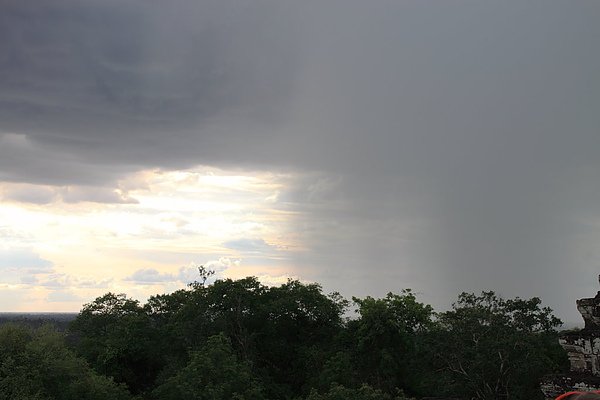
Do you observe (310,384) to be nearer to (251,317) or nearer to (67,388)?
(251,317)

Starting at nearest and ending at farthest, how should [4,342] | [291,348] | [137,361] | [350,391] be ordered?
[350,391]
[4,342]
[291,348]
[137,361]

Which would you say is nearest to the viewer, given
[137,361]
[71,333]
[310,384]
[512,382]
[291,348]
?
[512,382]

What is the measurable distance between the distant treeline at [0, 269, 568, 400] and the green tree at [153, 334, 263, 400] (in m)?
0.09

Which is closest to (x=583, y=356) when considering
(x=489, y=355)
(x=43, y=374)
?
(x=489, y=355)

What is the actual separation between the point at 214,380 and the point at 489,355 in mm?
17965

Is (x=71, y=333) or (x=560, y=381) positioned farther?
(x=71, y=333)

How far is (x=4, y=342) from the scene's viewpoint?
41.2 m

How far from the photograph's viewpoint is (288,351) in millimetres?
50469

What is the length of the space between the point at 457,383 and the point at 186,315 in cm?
2469

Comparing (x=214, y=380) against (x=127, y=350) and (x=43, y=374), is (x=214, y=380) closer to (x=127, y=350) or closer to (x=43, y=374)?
(x=43, y=374)

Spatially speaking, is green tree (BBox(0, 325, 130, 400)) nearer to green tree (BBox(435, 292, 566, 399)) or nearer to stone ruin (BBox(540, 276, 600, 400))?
green tree (BBox(435, 292, 566, 399))

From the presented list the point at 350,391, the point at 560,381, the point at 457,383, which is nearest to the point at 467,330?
the point at 457,383

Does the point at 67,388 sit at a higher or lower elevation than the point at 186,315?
lower

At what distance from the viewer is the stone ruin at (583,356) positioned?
1744 centimetres
